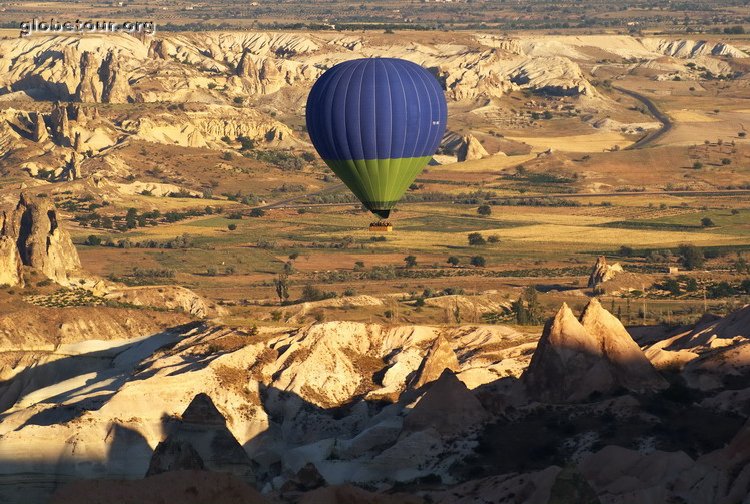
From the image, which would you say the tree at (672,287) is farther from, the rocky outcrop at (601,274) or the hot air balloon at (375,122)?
the hot air balloon at (375,122)

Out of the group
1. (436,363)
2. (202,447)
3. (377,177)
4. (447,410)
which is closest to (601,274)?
(377,177)

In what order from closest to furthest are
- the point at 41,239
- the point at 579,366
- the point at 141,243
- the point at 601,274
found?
the point at 579,366 < the point at 41,239 < the point at 601,274 < the point at 141,243

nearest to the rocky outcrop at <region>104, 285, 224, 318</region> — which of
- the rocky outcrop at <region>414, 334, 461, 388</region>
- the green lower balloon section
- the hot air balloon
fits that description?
the green lower balloon section

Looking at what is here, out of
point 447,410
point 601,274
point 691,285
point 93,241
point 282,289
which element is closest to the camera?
point 447,410

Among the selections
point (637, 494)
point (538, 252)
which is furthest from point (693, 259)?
point (637, 494)

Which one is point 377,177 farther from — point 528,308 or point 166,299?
point 166,299

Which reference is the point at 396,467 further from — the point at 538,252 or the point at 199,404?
the point at 538,252

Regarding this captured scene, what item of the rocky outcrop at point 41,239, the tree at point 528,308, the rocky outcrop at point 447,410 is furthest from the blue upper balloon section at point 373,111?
the rocky outcrop at point 41,239

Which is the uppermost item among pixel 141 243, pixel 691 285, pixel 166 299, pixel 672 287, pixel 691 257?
pixel 166 299
